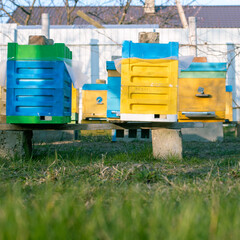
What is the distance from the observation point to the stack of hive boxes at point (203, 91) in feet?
20.7

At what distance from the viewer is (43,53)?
4.21m

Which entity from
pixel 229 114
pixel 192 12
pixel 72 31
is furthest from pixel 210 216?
pixel 192 12

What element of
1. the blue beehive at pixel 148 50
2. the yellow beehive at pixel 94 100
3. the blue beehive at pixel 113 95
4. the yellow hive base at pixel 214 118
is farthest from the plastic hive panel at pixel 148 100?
the yellow beehive at pixel 94 100

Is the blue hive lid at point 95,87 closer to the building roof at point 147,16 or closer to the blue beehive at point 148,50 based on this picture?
the blue beehive at point 148,50

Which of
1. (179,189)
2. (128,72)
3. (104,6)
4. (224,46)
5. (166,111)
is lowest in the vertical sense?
(179,189)

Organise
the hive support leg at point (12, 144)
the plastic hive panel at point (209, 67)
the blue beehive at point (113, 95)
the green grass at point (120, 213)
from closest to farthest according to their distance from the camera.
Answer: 1. the green grass at point (120, 213)
2. the hive support leg at point (12, 144)
3. the blue beehive at point (113, 95)
4. the plastic hive panel at point (209, 67)

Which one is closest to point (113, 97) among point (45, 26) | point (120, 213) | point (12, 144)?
point (12, 144)

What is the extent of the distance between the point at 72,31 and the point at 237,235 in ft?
35.1

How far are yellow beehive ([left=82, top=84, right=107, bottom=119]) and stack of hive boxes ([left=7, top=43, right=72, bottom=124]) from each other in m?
3.68

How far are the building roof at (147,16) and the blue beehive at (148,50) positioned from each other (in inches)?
A: 458

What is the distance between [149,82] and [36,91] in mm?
1295

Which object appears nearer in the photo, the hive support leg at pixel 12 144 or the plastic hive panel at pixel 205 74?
the hive support leg at pixel 12 144

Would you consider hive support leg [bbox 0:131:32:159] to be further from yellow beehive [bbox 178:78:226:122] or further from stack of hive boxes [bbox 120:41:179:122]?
yellow beehive [bbox 178:78:226:122]

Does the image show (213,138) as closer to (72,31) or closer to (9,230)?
(72,31)
